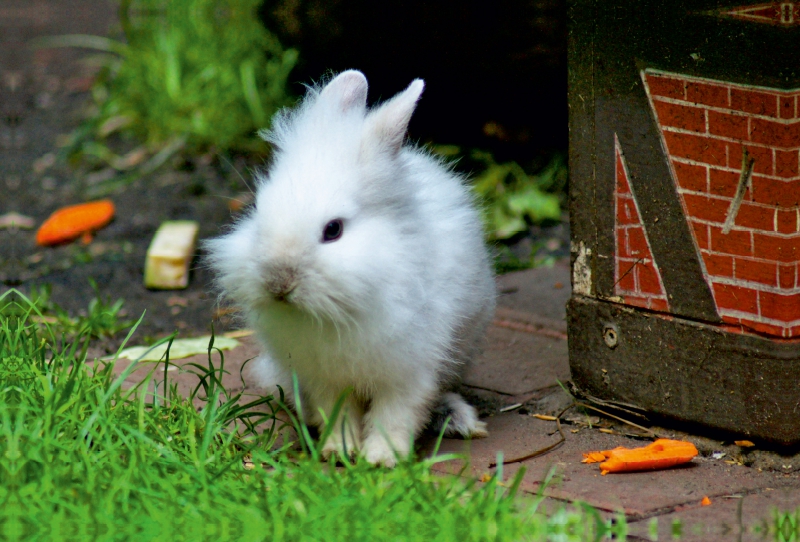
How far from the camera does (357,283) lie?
2717 millimetres

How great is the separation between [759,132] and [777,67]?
0.62 feet

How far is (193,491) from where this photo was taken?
2.45 m

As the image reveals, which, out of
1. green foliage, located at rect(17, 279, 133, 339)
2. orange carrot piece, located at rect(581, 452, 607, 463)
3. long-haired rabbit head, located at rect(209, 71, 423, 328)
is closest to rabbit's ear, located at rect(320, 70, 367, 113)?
long-haired rabbit head, located at rect(209, 71, 423, 328)

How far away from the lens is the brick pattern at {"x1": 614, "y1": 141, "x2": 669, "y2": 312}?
3264 millimetres

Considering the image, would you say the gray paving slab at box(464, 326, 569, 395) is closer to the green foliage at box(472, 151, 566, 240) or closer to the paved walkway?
the paved walkway

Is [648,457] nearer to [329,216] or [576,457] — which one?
[576,457]

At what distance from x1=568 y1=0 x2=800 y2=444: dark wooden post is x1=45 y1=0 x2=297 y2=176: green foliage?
357 cm

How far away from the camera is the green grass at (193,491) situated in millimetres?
2312

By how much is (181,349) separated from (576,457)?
172 cm

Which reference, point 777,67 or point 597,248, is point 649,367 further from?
point 777,67

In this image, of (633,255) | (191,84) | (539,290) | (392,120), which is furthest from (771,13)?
(191,84)

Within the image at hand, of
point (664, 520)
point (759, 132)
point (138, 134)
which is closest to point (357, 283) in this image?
point (664, 520)

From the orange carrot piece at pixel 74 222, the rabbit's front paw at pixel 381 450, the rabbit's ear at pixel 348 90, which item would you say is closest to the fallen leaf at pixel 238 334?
the rabbit's front paw at pixel 381 450

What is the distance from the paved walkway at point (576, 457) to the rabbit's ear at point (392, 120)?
97cm
